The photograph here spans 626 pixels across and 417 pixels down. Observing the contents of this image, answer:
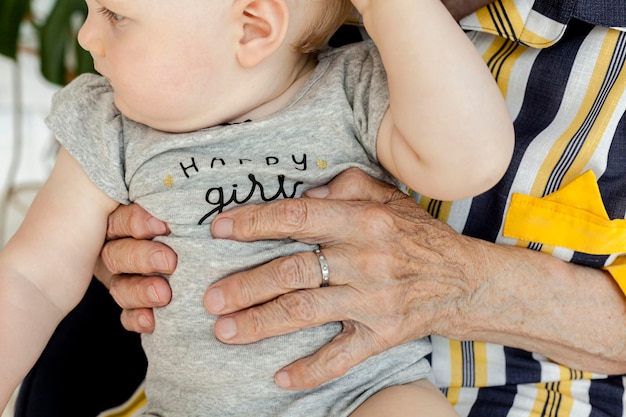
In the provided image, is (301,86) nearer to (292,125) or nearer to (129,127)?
(292,125)

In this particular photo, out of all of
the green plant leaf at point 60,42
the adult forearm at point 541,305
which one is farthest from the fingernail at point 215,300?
the green plant leaf at point 60,42

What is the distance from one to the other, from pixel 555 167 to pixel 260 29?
0.52 meters

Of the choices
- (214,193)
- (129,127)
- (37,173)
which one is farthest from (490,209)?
(37,173)

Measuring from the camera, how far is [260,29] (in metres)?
1.04

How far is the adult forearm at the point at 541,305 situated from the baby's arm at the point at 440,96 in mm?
215

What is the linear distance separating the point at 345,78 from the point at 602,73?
1.36 feet

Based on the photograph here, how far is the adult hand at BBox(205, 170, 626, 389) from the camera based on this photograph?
3.44 ft

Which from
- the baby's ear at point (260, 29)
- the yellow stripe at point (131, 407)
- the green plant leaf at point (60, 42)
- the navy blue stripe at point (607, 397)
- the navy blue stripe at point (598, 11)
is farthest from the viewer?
the green plant leaf at point (60, 42)

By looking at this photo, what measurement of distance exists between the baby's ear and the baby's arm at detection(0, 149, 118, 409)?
0.32m

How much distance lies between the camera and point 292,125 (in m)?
1.09

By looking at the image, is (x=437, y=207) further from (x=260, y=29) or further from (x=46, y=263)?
(x=46, y=263)

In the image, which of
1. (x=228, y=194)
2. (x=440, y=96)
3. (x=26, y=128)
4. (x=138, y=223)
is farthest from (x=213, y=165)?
(x=26, y=128)

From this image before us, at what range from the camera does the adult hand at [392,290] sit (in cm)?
105

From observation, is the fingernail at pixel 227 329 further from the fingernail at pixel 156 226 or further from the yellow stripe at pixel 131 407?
the yellow stripe at pixel 131 407
